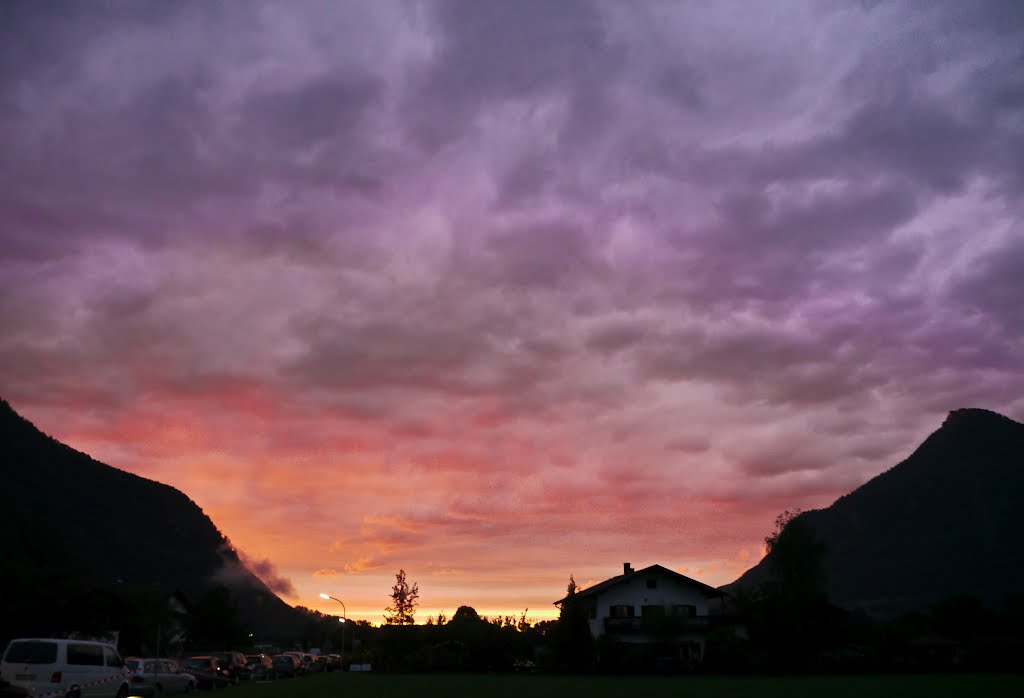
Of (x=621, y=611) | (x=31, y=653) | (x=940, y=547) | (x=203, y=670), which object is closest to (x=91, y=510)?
(x=621, y=611)

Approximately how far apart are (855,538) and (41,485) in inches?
6213

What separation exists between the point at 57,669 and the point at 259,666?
3948 centimetres

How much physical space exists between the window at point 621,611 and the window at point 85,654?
175 feet

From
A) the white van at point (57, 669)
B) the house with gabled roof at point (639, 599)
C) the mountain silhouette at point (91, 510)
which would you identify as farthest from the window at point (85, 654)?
the mountain silhouette at point (91, 510)

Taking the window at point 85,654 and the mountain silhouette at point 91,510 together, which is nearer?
the window at point 85,654

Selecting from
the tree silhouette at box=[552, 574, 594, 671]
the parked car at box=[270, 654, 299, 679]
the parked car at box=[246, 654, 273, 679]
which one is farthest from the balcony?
the parked car at box=[246, 654, 273, 679]

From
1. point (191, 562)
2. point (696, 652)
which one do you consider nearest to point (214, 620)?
point (696, 652)

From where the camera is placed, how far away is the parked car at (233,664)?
56397 millimetres

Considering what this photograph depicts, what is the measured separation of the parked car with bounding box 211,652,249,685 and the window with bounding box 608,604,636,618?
101ft

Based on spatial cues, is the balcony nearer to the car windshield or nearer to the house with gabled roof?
the house with gabled roof

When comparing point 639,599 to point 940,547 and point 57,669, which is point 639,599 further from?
point 940,547

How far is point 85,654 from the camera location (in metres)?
30.1

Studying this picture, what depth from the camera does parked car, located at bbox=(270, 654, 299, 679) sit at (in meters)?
68.2

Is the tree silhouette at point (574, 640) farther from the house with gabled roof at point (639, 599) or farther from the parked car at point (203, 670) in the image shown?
the parked car at point (203, 670)
